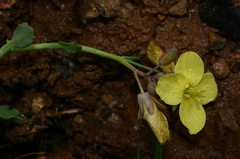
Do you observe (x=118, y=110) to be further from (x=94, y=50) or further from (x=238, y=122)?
(x=238, y=122)

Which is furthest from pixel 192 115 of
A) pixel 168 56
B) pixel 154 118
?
pixel 168 56

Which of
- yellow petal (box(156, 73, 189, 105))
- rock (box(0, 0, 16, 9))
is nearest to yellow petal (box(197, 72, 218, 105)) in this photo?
yellow petal (box(156, 73, 189, 105))

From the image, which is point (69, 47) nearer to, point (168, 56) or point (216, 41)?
point (168, 56)

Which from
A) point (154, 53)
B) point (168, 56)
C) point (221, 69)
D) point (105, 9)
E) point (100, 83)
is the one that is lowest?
point (100, 83)

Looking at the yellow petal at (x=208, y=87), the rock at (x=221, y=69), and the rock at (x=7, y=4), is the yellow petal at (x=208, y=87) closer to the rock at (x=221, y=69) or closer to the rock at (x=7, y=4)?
the rock at (x=221, y=69)

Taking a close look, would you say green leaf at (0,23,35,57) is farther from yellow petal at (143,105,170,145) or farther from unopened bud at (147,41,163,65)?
yellow petal at (143,105,170,145)

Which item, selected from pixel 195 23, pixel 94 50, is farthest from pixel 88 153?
pixel 195 23

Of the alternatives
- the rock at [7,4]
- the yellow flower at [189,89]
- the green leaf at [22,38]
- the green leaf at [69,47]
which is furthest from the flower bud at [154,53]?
the rock at [7,4]
